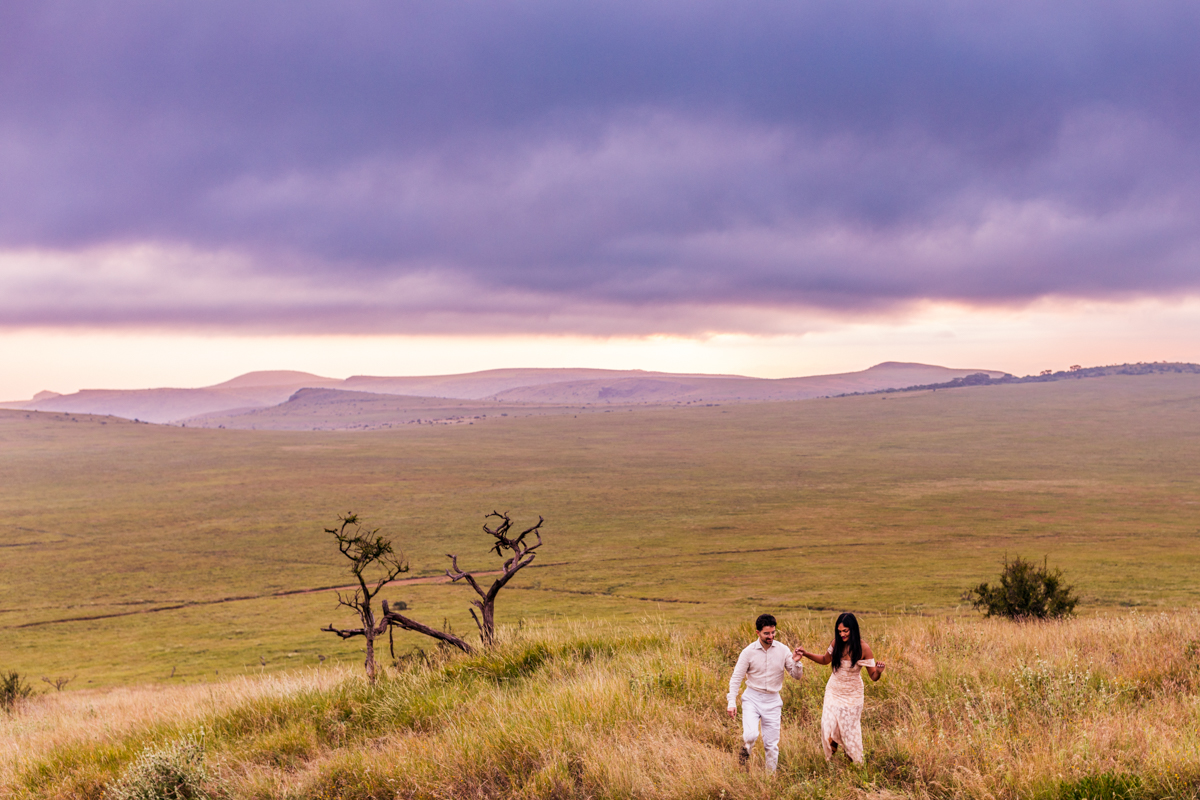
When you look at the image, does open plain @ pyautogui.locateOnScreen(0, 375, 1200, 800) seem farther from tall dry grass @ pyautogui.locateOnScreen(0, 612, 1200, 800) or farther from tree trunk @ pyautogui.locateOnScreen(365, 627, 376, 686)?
tree trunk @ pyautogui.locateOnScreen(365, 627, 376, 686)

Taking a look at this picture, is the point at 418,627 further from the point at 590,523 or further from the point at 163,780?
the point at 590,523

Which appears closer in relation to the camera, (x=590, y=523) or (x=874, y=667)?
(x=874, y=667)

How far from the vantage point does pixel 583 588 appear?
1956 inches

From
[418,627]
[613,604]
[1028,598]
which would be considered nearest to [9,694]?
[418,627]

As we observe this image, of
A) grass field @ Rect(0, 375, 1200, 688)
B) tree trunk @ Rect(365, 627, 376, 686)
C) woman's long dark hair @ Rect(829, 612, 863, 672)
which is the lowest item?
grass field @ Rect(0, 375, 1200, 688)

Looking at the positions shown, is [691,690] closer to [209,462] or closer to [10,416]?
[209,462]

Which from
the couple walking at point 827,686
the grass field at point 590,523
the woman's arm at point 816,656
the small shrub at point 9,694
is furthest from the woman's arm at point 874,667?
the small shrub at point 9,694

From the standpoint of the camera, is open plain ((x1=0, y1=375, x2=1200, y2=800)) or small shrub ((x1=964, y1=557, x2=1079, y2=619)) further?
small shrub ((x1=964, y1=557, x2=1079, y2=619))

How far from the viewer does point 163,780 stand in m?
6.96

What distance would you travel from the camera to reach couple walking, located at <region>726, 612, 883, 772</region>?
6.18 metres

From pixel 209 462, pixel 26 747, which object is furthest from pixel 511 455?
pixel 26 747

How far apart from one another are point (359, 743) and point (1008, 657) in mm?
7602

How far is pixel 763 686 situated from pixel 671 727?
1.14 metres

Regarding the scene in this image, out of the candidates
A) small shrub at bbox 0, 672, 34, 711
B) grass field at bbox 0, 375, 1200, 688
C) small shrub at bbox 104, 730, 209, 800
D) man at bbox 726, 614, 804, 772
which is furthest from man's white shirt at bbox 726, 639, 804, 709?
small shrub at bbox 0, 672, 34, 711
